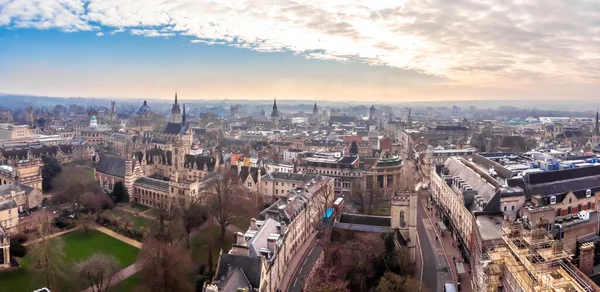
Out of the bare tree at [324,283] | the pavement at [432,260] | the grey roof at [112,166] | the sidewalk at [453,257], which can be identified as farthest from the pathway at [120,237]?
the sidewalk at [453,257]

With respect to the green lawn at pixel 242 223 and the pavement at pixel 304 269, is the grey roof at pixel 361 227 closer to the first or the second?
the pavement at pixel 304 269

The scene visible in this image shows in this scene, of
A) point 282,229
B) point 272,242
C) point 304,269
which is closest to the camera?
point 272,242

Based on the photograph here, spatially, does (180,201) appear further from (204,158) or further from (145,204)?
(204,158)

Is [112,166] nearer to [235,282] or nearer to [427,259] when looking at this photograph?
[235,282]

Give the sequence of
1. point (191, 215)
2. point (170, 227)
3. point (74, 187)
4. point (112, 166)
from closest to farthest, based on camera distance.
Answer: point (170, 227) < point (191, 215) < point (74, 187) < point (112, 166)

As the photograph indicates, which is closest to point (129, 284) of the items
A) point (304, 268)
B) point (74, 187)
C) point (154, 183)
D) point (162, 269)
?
point (162, 269)

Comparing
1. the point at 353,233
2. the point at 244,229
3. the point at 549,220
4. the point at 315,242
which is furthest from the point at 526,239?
the point at 244,229
